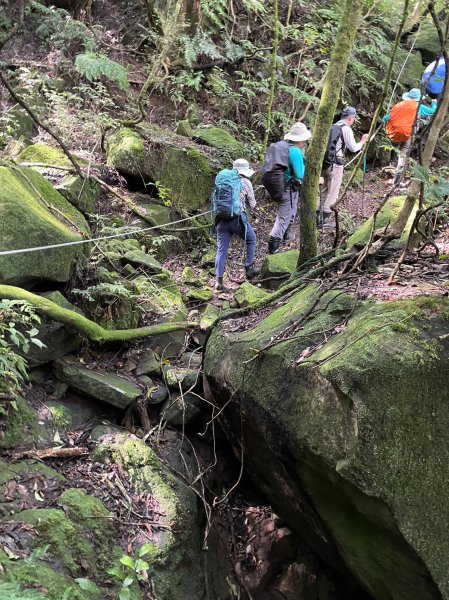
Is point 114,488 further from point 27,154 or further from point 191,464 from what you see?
point 27,154

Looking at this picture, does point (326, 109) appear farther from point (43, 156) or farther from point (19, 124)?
point (19, 124)

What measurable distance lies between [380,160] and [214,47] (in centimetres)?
559

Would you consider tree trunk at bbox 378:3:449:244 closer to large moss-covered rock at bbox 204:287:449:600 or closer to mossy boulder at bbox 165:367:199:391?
large moss-covered rock at bbox 204:287:449:600

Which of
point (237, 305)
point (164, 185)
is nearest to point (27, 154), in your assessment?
point (164, 185)

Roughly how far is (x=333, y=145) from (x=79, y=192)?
14.3ft

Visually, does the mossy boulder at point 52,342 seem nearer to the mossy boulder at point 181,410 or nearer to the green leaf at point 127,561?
the mossy boulder at point 181,410

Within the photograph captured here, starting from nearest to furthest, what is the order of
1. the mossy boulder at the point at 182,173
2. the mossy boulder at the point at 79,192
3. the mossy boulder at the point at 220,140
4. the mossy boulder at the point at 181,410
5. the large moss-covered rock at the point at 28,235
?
the large moss-covered rock at the point at 28,235 < the mossy boulder at the point at 181,410 < the mossy boulder at the point at 79,192 < the mossy boulder at the point at 182,173 < the mossy boulder at the point at 220,140

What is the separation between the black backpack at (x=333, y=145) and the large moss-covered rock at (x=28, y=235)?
4.60 meters

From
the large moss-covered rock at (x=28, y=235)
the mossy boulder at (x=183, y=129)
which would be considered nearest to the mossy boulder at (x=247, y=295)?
the large moss-covered rock at (x=28, y=235)

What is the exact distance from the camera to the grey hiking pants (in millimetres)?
7836

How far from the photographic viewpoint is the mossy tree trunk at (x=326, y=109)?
535 centimetres

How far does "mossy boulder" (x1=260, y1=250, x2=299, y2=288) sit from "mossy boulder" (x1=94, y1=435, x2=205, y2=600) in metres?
3.55

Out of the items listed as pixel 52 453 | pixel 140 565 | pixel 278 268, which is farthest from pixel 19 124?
pixel 140 565

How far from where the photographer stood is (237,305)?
6461 millimetres
